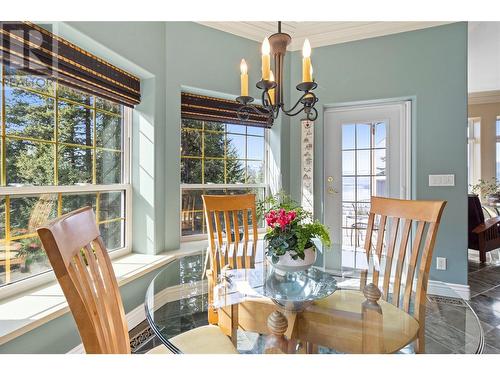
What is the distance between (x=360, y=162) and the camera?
118 inches

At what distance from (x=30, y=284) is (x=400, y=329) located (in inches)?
78.1

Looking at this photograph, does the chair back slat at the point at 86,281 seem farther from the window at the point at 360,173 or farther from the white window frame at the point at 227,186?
the window at the point at 360,173

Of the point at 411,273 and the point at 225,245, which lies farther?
the point at 225,245

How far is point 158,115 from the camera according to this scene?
232 cm

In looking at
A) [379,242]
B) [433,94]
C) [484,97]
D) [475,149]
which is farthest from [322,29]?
[475,149]

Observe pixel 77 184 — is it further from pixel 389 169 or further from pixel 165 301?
pixel 389 169

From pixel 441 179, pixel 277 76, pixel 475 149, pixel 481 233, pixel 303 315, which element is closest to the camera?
pixel 303 315

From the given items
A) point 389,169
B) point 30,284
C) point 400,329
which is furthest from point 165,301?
point 389,169

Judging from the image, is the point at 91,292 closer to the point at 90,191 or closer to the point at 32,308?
the point at 32,308

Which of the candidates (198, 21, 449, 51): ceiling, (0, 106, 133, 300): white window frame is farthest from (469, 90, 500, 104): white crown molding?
(0, 106, 133, 300): white window frame

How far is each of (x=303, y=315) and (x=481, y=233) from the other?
3.60 meters

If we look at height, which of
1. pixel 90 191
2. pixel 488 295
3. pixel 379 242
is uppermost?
pixel 90 191

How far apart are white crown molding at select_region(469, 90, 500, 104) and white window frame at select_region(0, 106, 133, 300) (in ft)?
21.7

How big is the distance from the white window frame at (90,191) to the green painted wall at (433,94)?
7.82ft
